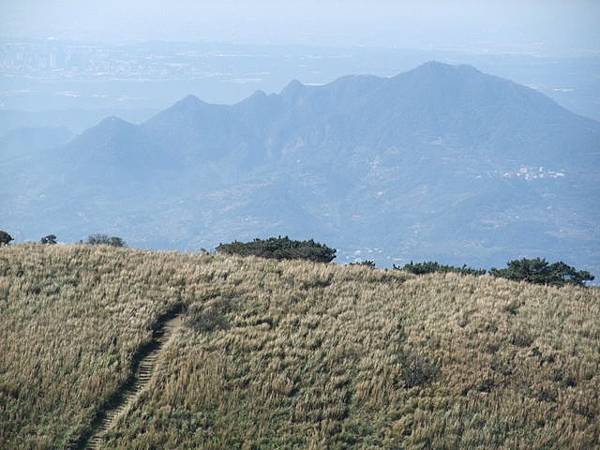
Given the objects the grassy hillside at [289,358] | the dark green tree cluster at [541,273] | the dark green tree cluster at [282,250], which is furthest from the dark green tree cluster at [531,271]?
the grassy hillside at [289,358]

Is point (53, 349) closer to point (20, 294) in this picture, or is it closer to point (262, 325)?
point (20, 294)

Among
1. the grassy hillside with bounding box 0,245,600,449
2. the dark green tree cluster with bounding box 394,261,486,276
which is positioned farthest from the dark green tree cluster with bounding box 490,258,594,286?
the grassy hillside with bounding box 0,245,600,449

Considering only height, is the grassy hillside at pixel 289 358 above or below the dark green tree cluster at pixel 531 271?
above

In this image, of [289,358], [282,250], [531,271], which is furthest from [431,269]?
[289,358]

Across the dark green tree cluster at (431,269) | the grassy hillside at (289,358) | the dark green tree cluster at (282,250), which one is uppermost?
the grassy hillside at (289,358)

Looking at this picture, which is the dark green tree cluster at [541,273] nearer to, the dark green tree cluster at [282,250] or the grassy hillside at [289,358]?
the grassy hillside at [289,358]

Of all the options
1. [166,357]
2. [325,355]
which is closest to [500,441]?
[325,355]
